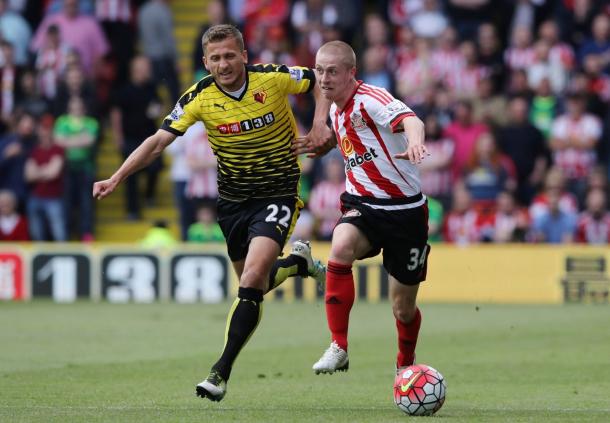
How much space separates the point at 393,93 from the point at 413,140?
12.2 metres

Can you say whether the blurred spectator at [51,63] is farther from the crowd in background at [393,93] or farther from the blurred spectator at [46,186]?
the blurred spectator at [46,186]

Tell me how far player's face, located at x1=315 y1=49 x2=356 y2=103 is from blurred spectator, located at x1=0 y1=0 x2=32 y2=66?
14.0 m

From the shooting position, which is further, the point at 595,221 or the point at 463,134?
the point at 463,134

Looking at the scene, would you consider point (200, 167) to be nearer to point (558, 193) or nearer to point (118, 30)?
point (118, 30)

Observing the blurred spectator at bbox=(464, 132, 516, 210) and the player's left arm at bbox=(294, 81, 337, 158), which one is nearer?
the player's left arm at bbox=(294, 81, 337, 158)

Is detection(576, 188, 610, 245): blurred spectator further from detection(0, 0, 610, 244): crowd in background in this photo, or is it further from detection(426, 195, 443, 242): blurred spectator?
detection(426, 195, 443, 242): blurred spectator

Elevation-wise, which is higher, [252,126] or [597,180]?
[252,126]

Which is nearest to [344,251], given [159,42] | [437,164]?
[437,164]

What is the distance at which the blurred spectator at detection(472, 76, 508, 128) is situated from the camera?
20.1 metres

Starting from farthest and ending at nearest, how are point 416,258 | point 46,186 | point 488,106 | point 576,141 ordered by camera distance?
1. point 46,186
2. point 488,106
3. point 576,141
4. point 416,258

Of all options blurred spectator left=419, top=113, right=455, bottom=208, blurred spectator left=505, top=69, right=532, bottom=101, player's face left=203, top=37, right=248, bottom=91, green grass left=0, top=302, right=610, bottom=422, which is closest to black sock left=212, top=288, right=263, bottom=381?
green grass left=0, top=302, right=610, bottom=422

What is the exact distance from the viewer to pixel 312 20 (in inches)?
838

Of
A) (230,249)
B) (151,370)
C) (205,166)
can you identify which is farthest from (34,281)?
(230,249)

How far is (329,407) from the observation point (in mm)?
9109
